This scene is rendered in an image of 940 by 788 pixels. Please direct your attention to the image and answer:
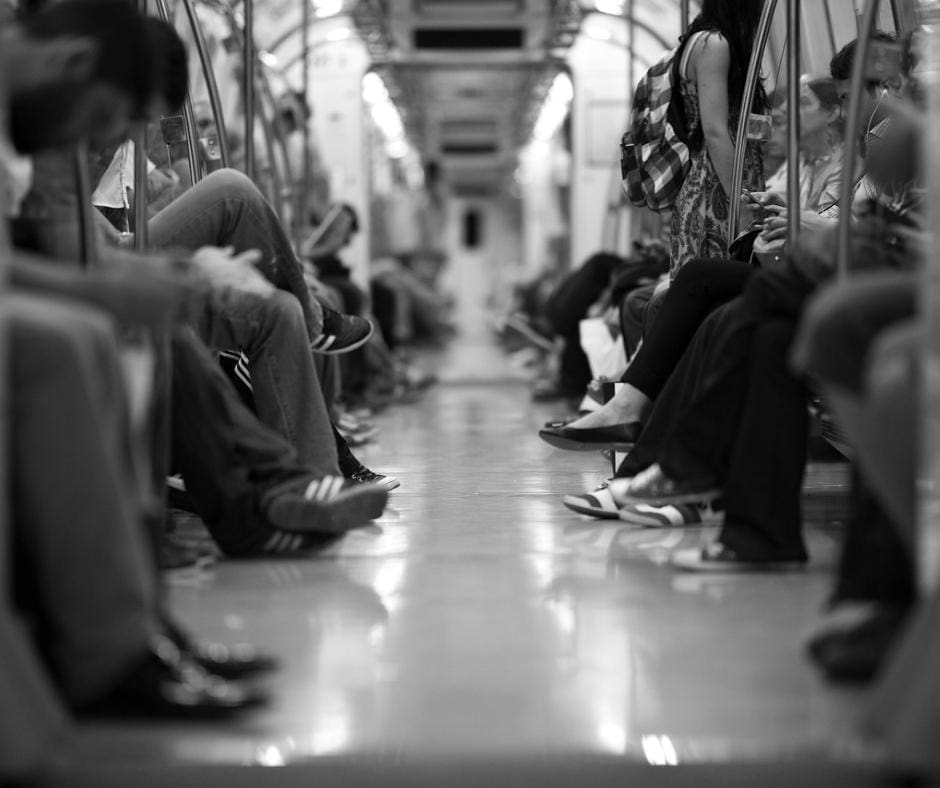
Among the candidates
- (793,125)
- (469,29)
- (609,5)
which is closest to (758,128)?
(793,125)

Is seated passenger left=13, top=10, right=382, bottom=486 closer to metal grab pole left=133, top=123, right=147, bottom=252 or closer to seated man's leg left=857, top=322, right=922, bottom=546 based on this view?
metal grab pole left=133, top=123, right=147, bottom=252

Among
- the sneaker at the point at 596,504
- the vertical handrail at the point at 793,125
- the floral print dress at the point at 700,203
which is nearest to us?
the vertical handrail at the point at 793,125

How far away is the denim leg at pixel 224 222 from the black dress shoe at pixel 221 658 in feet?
5.41

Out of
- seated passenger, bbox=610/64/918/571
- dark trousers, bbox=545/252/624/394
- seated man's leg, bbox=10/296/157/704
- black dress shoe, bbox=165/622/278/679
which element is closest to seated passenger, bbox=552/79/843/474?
seated passenger, bbox=610/64/918/571

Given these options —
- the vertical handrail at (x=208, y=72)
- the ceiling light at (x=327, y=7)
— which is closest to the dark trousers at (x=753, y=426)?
the vertical handrail at (x=208, y=72)

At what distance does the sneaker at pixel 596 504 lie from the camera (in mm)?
3588

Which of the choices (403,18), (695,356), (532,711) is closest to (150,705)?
(532,711)

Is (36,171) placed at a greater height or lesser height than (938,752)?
greater

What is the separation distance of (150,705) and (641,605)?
1018 mm

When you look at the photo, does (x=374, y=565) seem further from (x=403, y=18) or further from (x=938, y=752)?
(x=403, y=18)

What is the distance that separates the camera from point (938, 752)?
1.70 meters

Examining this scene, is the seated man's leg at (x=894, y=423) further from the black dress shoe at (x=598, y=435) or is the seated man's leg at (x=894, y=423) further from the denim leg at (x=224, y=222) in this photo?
the denim leg at (x=224, y=222)

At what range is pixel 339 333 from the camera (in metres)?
4.02

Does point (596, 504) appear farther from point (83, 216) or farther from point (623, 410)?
point (83, 216)
